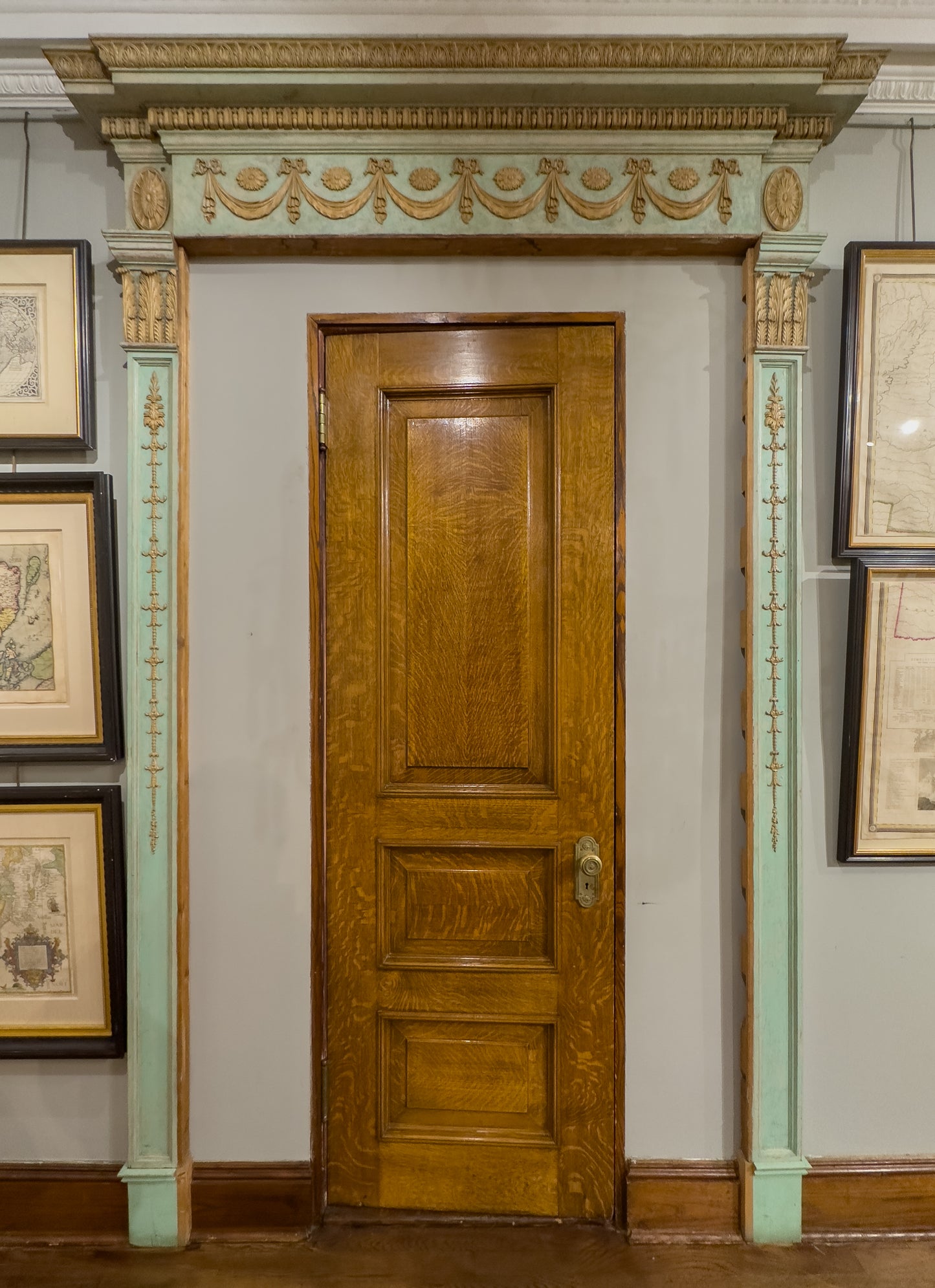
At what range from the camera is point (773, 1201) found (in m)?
1.77

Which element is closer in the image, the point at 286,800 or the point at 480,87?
the point at 480,87

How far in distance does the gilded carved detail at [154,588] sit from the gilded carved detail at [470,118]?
1.98 ft

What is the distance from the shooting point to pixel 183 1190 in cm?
179

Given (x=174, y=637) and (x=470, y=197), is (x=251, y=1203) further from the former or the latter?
(x=470, y=197)

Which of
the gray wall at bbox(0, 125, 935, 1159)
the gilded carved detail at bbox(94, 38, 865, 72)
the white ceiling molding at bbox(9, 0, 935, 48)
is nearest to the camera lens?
the gilded carved detail at bbox(94, 38, 865, 72)

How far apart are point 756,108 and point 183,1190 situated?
2888 millimetres

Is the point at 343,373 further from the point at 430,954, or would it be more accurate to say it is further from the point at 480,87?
the point at 430,954

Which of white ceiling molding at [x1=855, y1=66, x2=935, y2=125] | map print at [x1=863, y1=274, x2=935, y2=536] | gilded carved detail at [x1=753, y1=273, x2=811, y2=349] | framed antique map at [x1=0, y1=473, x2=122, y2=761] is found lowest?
framed antique map at [x1=0, y1=473, x2=122, y2=761]

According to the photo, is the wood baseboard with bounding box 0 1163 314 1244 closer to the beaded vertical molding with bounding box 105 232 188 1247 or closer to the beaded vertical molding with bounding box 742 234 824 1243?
the beaded vertical molding with bounding box 105 232 188 1247

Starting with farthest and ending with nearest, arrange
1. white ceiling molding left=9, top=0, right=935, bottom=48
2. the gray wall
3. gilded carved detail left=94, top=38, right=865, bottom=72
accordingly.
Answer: the gray wall → white ceiling molding left=9, top=0, right=935, bottom=48 → gilded carved detail left=94, top=38, right=865, bottom=72

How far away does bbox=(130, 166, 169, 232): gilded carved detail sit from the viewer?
70.3 inches

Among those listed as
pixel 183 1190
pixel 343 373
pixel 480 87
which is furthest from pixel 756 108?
pixel 183 1190

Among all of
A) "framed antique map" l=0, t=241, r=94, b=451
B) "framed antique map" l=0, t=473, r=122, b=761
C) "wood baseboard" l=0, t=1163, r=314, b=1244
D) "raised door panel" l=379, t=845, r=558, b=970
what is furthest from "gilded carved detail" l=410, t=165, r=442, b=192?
"wood baseboard" l=0, t=1163, r=314, b=1244

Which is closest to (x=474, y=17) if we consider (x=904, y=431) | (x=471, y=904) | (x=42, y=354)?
(x=42, y=354)
